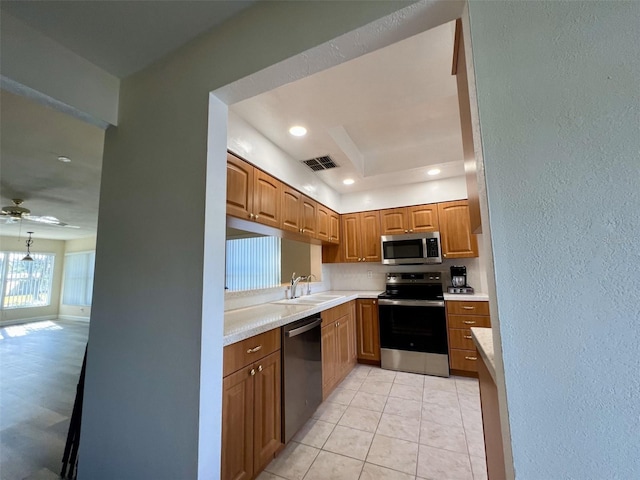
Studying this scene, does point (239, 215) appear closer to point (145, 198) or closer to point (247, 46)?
point (145, 198)

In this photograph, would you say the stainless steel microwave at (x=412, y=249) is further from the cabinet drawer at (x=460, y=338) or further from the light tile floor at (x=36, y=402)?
the light tile floor at (x=36, y=402)

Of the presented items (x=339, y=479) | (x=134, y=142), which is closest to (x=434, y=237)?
(x=339, y=479)

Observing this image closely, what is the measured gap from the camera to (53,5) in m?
1.17

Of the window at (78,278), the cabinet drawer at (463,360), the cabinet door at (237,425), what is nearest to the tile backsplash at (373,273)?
the cabinet drawer at (463,360)

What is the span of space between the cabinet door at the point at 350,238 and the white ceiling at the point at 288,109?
0.45 meters

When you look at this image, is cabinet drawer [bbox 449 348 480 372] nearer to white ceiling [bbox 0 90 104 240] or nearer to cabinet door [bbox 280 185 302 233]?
cabinet door [bbox 280 185 302 233]

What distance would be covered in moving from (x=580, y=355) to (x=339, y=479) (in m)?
1.56

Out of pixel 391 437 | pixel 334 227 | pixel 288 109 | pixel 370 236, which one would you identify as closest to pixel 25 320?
pixel 334 227

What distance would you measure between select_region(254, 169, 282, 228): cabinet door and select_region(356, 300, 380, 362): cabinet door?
1.73 m

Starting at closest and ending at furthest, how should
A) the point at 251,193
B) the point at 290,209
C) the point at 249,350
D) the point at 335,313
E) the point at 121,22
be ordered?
the point at 121,22 < the point at 249,350 < the point at 251,193 < the point at 290,209 < the point at 335,313

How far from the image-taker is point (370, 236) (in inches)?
151

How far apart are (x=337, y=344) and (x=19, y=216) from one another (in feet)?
16.7

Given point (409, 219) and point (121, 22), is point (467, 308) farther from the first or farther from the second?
point (121, 22)

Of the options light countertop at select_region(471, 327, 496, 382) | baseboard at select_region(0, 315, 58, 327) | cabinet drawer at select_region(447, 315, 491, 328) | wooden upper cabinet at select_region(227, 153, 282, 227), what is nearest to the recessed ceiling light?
wooden upper cabinet at select_region(227, 153, 282, 227)
